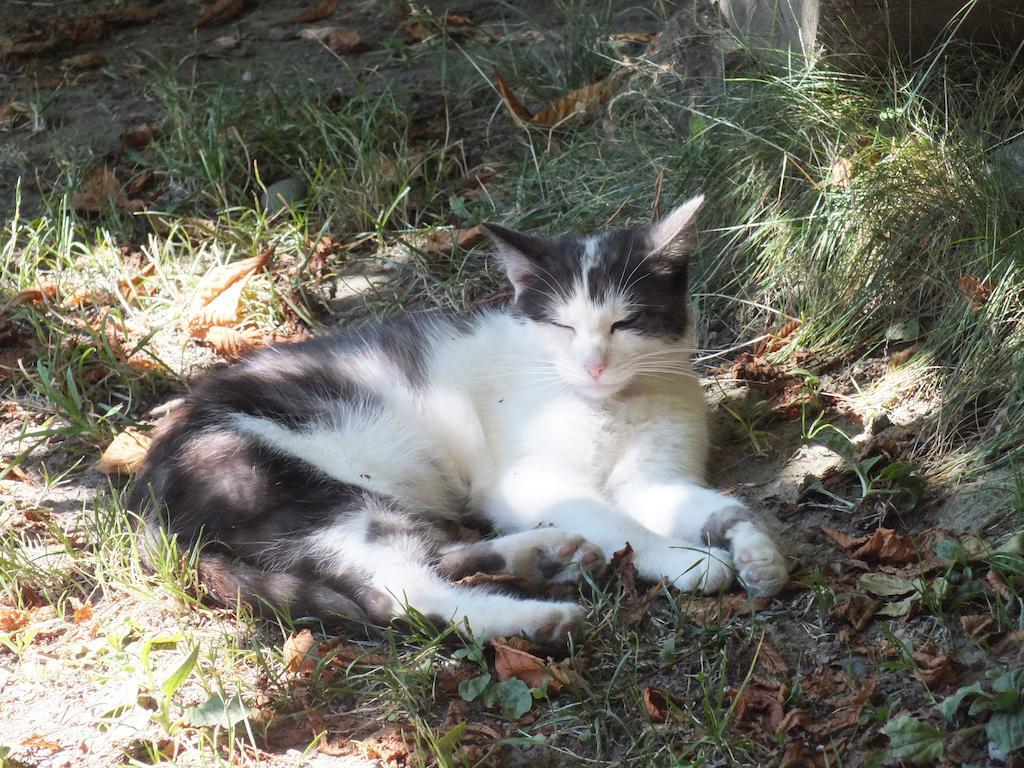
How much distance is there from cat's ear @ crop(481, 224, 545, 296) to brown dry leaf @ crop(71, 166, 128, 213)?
89.7 inches

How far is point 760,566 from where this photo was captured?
8.87ft

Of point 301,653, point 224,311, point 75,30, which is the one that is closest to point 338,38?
point 75,30

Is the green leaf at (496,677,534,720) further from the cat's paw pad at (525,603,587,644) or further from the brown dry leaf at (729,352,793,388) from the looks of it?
the brown dry leaf at (729,352,793,388)

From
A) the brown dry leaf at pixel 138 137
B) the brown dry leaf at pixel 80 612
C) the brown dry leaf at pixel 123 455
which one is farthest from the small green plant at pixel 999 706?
the brown dry leaf at pixel 138 137

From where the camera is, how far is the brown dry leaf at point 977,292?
3.27 metres

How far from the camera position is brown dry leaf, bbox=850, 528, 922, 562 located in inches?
109

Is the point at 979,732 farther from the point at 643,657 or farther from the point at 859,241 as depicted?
the point at 859,241

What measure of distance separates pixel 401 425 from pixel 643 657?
41.7 inches

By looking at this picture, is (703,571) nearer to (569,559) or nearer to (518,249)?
(569,559)

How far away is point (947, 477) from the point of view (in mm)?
2971

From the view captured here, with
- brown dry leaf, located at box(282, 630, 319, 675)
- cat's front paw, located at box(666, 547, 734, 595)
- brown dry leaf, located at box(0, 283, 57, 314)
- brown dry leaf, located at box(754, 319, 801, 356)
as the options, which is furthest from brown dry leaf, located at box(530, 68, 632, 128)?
brown dry leaf, located at box(282, 630, 319, 675)

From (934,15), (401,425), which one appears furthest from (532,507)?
(934,15)

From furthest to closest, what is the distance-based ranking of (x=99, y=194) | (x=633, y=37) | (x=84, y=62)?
(x=84, y=62) → (x=633, y=37) → (x=99, y=194)

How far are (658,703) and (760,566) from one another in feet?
1.57
